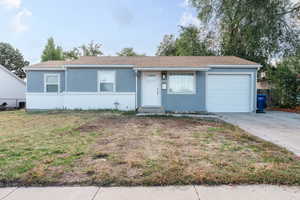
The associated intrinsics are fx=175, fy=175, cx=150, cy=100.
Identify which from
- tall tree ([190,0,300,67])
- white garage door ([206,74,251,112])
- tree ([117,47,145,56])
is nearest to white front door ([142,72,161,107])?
white garage door ([206,74,251,112])

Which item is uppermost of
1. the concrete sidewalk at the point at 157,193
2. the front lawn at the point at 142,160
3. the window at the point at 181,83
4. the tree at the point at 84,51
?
the tree at the point at 84,51

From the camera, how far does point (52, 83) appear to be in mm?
11172

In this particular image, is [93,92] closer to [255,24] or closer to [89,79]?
[89,79]

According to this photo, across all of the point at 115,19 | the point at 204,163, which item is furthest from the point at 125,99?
the point at 115,19

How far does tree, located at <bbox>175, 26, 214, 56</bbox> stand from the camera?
18.2m

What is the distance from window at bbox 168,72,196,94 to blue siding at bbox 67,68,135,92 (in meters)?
2.26

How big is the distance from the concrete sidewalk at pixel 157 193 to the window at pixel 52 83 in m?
9.80

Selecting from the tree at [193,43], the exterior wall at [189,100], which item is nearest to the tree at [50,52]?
the tree at [193,43]

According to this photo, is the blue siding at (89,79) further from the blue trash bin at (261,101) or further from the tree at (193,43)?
the tree at (193,43)

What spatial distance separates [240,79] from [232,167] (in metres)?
8.77

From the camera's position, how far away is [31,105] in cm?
1103

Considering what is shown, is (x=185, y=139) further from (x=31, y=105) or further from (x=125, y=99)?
(x=31, y=105)

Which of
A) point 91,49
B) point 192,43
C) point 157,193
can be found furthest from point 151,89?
point 91,49

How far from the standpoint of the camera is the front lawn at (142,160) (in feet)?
8.63
